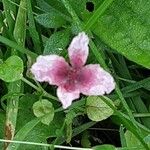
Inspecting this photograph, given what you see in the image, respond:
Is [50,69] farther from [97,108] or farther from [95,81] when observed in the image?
[97,108]

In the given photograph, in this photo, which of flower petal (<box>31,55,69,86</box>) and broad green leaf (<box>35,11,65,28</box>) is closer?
flower petal (<box>31,55,69,86</box>)

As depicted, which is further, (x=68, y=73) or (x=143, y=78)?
(x=143, y=78)

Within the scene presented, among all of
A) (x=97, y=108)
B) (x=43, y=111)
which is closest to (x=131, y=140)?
(x=97, y=108)

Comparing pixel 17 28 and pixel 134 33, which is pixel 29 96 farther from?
pixel 134 33

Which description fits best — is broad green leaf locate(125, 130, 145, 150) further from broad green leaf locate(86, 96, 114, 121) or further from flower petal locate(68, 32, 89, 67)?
flower petal locate(68, 32, 89, 67)

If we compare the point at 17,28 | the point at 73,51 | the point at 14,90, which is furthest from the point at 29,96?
the point at 73,51

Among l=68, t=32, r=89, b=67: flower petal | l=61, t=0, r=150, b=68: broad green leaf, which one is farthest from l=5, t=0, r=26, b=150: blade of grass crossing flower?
l=68, t=32, r=89, b=67: flower petal

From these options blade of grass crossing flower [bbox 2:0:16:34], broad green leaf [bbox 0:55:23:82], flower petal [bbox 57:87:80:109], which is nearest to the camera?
flower petal [bbox 57:87:80:109]
